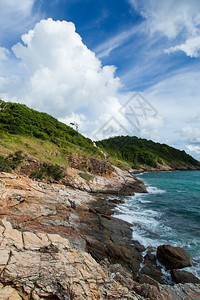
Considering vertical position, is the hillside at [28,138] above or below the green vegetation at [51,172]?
above

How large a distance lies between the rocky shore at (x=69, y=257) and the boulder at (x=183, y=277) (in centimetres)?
5

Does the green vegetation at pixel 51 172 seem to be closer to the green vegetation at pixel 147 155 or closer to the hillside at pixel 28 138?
the hillside at pixel 28 138

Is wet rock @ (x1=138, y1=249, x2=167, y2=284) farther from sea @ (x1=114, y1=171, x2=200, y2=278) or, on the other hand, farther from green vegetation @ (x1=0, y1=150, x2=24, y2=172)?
green vegetation @ (x1=0, y1=150, x2=24, y2=172)

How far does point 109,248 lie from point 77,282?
4758mm

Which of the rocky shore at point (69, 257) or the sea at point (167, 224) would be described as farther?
the sea at point (167, 224)

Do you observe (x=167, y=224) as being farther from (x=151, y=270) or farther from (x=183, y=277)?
(x=151, y=270)

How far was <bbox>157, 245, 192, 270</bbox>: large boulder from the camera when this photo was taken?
31.0 feet

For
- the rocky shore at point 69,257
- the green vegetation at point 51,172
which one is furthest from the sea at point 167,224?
the green vegetation at point 51,172

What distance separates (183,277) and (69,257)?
651cm

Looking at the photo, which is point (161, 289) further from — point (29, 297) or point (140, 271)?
point (29, 297)

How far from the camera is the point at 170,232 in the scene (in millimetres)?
13852

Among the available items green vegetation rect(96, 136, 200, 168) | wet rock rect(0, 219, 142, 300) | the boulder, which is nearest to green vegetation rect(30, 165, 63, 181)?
wet rock rect(0, 219, 142, 300)

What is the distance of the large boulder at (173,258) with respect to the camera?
31.0ft

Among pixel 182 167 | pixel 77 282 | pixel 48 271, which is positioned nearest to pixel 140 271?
pixel 77 282
